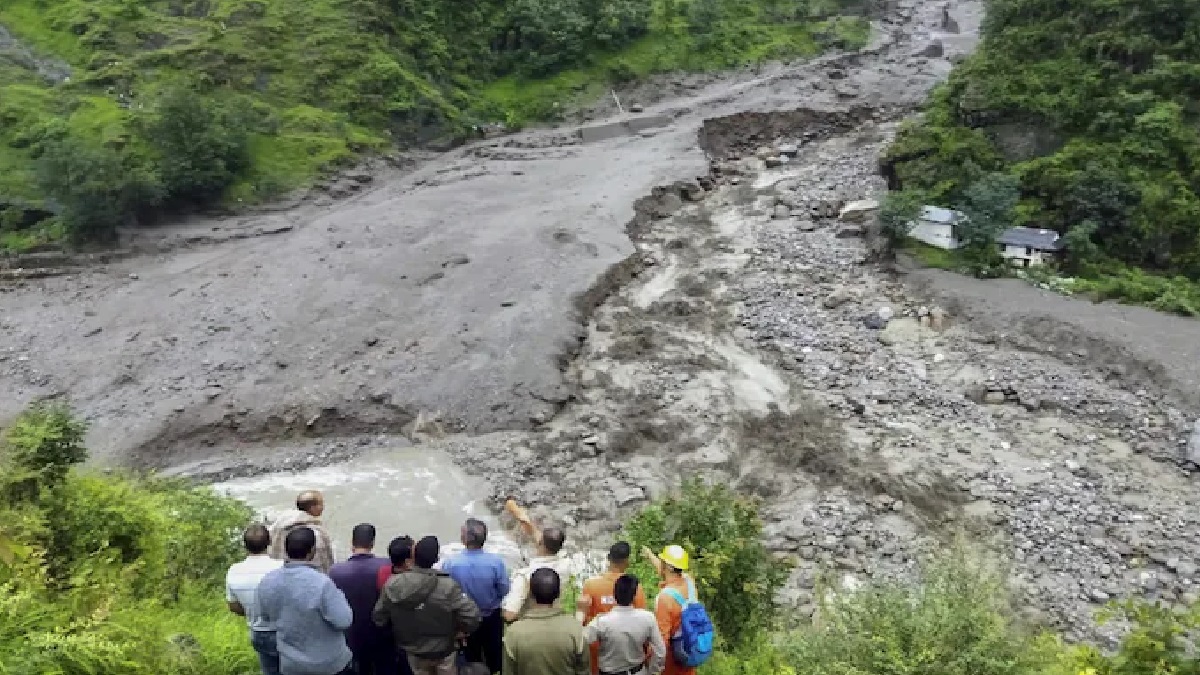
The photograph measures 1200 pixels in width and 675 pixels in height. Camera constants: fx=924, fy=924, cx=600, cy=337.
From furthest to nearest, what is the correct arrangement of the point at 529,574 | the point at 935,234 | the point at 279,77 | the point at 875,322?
the point at 279,77
the point at 935,234
the point at 875,322
the point at 529,574

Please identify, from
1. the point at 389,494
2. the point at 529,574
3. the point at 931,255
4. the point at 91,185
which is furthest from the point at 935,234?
the point at 91,185

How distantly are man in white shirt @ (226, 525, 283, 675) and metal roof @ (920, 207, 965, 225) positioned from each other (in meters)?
26.8

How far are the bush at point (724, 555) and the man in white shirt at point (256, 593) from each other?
5.08m

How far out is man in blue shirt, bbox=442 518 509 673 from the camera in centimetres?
930

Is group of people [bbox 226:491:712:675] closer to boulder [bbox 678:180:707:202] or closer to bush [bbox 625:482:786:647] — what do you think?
bush [bbox 625:482:786:647]

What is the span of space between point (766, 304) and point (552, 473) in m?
10.4

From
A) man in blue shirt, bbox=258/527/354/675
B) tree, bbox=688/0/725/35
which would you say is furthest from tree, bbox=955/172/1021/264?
tree, bbox=688/0/725/35

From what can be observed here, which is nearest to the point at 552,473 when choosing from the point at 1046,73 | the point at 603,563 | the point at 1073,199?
the point at 603,563

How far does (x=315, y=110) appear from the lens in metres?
45.8

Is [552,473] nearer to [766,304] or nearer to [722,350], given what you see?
[722,350]

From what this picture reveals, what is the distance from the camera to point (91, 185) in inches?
1396

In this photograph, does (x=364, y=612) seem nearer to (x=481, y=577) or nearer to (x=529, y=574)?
(x=481, y=577)

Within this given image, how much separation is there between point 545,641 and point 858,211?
96.9 ft

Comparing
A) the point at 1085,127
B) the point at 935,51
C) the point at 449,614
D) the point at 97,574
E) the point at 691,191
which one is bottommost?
the point at 935,51
